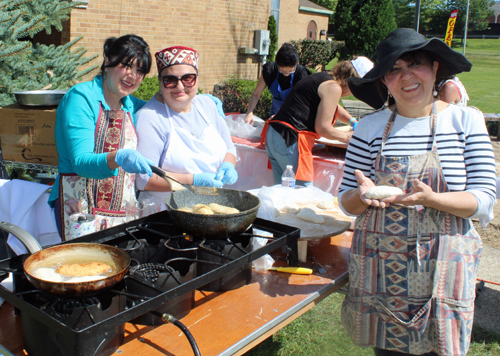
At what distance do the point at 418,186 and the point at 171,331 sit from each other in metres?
1.00

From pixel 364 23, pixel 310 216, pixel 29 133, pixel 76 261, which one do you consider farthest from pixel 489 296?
pixel 364 23

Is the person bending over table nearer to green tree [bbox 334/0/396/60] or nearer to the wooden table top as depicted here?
the wooden table top

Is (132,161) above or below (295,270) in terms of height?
above

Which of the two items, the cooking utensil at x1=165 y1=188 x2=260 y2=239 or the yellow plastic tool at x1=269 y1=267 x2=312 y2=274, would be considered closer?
the cooking utensil at x1=165 y1=188 x2=260 y2=239

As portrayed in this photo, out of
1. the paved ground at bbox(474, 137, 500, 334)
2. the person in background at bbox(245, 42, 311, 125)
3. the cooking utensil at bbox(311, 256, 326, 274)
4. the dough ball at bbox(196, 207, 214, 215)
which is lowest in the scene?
the paved ground at bbox(474, 137, 500, 334)

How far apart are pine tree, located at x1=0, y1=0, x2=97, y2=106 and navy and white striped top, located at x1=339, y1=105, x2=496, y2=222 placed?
2.61 m

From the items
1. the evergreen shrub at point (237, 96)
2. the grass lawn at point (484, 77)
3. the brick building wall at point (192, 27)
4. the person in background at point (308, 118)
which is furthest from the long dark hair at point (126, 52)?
the grass lawn at point (484, 77)

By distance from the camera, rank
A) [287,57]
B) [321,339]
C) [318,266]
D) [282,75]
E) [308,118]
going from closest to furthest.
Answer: [318,266] < [321,339] < [308,118] < [287,57] < [282,75]

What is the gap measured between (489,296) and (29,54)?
451 centimetres

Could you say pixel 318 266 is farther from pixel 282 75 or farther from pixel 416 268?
pixel 282 75

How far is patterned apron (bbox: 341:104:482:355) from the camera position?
1629mm

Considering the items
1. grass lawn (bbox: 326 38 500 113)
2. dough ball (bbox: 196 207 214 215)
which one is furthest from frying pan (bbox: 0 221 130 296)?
grass lawn (bbox: 326 38 500 113)

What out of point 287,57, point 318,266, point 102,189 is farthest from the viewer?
point 287,57

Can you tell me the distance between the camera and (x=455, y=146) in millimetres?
1636
